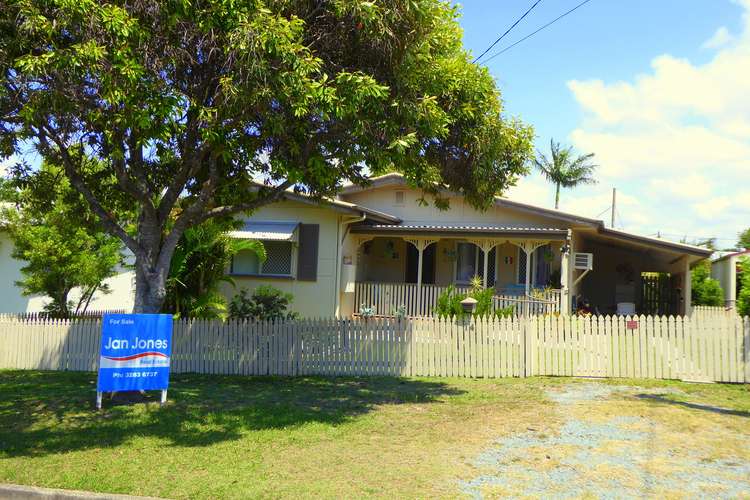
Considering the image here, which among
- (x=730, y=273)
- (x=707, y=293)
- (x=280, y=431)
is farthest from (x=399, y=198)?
(x=707, y=293)

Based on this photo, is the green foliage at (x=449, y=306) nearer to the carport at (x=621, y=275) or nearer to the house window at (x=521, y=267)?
the house window at (x=521, y=267)

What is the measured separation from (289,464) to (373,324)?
5645 mm

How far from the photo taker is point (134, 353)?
29.6 feet

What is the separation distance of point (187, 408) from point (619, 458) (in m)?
5.68

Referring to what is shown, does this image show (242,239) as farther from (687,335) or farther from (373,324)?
(687,335)

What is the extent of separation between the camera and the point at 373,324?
1210 centimetres

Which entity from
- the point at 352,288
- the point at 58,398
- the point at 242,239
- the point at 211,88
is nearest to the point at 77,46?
the point at 211,88

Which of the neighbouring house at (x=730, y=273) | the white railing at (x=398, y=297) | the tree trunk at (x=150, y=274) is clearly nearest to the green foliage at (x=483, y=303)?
the white railing at (x=398, y=297)

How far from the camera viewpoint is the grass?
611 centimetres

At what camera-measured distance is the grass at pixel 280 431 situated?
6.11m

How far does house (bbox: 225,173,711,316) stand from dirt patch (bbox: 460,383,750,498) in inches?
315

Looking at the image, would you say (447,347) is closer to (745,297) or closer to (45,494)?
(745,297)

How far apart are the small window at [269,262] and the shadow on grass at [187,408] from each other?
19.8ft

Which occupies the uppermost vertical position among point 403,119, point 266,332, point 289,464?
point 403,119
